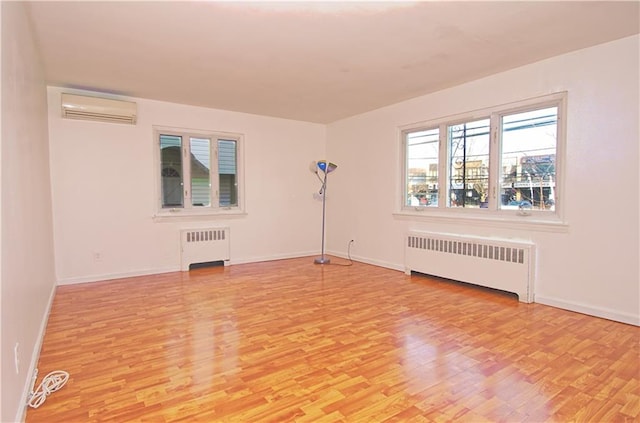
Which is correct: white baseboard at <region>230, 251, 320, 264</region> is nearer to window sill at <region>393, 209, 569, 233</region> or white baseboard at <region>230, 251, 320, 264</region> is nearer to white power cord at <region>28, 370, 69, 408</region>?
window sill at <region>393, 209, 569, 233</region>

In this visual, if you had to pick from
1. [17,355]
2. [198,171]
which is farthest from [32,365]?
[198,171]

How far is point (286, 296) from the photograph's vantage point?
3986 mm

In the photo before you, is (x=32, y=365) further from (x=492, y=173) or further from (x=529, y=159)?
(x=529, y=159)

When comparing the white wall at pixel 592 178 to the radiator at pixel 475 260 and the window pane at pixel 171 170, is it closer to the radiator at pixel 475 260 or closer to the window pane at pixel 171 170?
the radiator at pixel 475 260

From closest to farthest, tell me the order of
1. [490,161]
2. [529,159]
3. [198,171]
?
1. [529,159]
2. [490,161]
3. [198,171]

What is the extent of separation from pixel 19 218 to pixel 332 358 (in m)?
2.11

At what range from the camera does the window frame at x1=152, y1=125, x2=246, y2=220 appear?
5.15m

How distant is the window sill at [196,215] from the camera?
518 cm

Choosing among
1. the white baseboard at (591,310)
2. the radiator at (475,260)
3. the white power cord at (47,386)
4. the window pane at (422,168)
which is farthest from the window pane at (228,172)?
the white baseboard at (591,310)

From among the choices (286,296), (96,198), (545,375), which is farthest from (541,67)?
(96,198)

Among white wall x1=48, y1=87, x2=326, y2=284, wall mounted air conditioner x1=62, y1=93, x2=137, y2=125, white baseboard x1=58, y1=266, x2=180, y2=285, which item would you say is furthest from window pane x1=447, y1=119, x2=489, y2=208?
wall mounted air conditioner x1=62, y1=93, x2=137, y2=125

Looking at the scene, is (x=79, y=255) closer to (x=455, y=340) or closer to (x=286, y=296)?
(x=286, y=296)

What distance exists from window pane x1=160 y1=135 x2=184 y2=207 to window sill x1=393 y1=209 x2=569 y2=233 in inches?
130

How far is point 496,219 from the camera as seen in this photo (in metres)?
4.07
